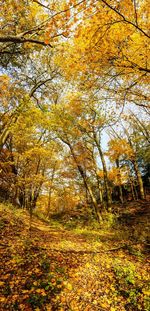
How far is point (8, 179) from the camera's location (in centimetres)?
1359

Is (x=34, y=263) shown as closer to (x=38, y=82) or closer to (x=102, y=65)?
(x=102, y=65)

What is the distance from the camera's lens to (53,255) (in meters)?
5.79

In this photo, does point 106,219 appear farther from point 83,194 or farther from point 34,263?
point 83,194

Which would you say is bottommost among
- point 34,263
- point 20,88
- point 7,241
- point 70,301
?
point 70,301

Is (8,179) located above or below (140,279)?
above

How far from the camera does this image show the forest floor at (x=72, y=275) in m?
3.81

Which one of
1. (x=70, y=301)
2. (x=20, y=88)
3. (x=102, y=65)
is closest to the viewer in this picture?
(x=70, y=301)

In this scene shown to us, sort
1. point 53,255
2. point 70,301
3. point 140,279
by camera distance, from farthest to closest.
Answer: point 53,255 < point 140,279 < point 70,301

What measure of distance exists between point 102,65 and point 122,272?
652 centimetres

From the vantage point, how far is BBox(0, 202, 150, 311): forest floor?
3814mm

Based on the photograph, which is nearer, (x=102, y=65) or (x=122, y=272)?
(x=122, y=272)

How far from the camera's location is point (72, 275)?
4793 mm

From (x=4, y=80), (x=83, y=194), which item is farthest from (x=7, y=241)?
(x=83, y=194)

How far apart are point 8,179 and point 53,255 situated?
8.88 metres
